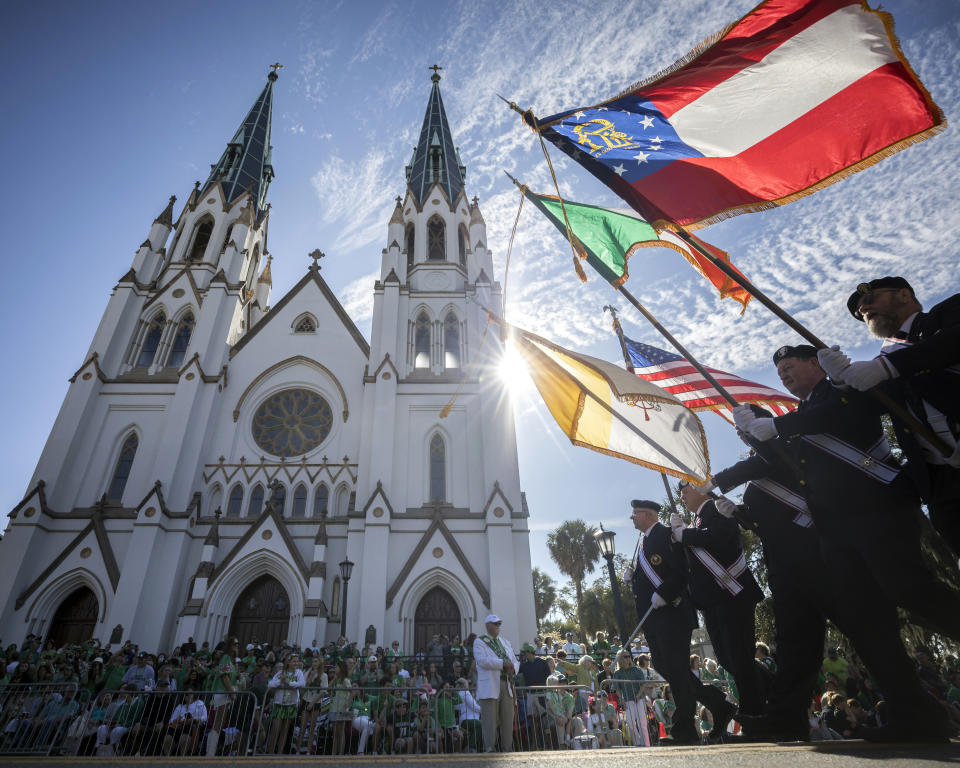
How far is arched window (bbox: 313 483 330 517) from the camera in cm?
1850

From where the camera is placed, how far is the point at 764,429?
12.4 feet

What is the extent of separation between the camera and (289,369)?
21.7 m

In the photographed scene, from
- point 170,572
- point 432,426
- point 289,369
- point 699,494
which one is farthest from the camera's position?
point 289,369

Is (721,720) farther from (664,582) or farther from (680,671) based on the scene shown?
(664,582)

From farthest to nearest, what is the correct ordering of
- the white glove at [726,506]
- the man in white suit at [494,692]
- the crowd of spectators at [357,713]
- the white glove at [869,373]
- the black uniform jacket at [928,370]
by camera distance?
the crowd of spectators at [357,713]
the man in white suit at [494,692]
the white glove at [726,506]
the white glove at [869,373]
the black uniform jacket at [928,370]

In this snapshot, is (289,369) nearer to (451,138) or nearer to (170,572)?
(170,572)

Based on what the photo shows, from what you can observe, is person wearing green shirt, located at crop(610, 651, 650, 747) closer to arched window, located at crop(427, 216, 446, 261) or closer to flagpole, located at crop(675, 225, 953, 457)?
flagpole, located at crop(675, 225, 953, 457)

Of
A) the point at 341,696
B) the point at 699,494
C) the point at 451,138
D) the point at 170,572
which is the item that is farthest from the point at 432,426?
the point at 451,138

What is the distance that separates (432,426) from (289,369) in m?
6.60

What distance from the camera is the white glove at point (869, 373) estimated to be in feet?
9.85

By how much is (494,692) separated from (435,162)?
95.2ft

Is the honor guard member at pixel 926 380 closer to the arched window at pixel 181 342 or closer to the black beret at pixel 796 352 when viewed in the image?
the black beret at pixel 796 352

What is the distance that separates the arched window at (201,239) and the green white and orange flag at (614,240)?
2290 cm

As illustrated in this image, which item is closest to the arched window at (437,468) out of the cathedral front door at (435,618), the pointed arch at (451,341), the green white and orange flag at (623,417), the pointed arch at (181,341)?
the cathedral front door at (435,618)
